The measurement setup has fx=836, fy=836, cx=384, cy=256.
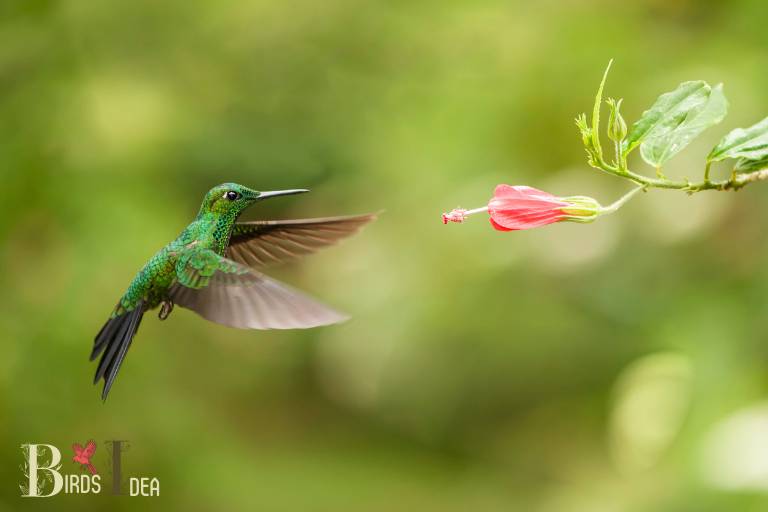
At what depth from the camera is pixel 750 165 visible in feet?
2.90

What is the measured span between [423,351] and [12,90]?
4.53 ft

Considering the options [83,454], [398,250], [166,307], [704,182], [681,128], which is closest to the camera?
[704,182]

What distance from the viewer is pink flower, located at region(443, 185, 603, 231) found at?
938 millimetres

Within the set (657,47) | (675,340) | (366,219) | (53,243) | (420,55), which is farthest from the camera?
(420,55)

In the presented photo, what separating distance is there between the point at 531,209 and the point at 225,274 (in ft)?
1.18

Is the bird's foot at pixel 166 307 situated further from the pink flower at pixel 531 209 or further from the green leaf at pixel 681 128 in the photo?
the green leaf at pixel 681 128

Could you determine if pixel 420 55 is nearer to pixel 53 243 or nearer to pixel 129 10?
pixel 129 10

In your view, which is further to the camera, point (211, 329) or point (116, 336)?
point (211, 329)

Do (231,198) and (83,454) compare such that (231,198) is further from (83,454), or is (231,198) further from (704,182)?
(83,454)

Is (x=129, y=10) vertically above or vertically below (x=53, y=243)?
above

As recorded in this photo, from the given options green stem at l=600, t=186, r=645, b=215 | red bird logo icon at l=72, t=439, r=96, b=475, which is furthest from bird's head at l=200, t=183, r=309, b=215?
red bird logo icon at l=72, t=439, r=96, b=475

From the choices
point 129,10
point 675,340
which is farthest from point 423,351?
point 129,10

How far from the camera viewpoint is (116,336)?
1041 millimetres

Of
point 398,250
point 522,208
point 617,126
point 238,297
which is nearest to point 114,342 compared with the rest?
point 238,297
